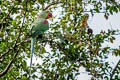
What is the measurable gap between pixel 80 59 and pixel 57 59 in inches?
101

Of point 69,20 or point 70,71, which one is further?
point 70,71

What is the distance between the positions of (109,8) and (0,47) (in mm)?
3452

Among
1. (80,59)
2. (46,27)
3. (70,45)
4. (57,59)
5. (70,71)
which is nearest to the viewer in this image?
(46,27)

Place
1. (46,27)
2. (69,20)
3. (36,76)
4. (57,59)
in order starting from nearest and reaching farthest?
1. (46,27)
2. (69,20)
3. (57,59)
4. (36,76)

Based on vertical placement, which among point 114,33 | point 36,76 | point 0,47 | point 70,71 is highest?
point 114,33

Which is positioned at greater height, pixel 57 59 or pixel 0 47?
pixel 0 47

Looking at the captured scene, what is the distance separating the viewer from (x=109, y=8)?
7.62m

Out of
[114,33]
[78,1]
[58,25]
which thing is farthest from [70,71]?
[78,1]

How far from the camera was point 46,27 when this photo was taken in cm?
481

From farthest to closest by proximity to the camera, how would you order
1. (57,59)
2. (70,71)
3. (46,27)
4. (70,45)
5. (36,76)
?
(36,76) → (57,59) → (70,71) → (70,45) → (46,27)

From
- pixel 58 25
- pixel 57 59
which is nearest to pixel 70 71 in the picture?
pixel 57 59

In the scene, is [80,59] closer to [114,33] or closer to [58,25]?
[114,33]

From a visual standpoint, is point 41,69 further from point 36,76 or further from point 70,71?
point 70,71

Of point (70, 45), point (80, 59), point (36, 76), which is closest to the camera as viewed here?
point (80, 59)
